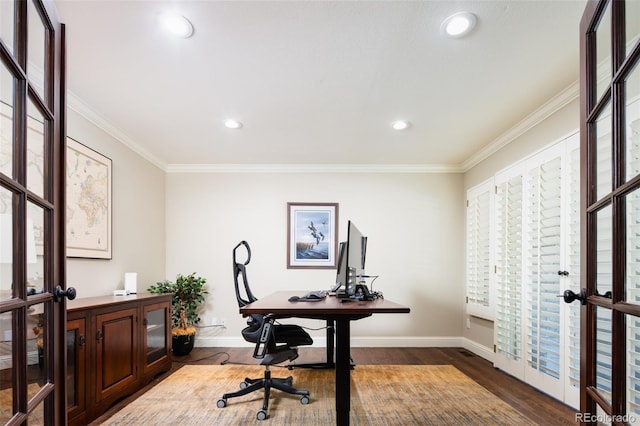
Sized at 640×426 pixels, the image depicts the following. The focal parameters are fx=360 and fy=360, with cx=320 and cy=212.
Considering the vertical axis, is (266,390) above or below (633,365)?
below

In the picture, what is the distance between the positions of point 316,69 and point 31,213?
179 centimetres

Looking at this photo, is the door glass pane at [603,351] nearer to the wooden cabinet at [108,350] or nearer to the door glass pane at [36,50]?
the door glass pane at [36,50]

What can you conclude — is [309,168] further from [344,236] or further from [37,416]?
[37,416]

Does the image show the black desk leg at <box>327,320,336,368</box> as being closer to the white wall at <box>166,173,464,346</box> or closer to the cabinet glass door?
the white wall at <box>166,173,464,346</box>

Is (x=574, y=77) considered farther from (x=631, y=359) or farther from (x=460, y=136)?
(x=631, y=359)

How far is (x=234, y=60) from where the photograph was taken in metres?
2.18

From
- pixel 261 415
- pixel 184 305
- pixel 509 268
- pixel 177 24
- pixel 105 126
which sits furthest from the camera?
pixel 184 305

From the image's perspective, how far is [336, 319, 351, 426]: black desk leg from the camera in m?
2.12

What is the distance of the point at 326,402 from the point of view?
268cm

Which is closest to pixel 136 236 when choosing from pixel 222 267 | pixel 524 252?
pixel 222 267


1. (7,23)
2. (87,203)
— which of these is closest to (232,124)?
(87,203)

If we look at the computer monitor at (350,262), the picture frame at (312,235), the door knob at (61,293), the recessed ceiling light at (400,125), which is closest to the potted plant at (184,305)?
the picture frame at (312,235)

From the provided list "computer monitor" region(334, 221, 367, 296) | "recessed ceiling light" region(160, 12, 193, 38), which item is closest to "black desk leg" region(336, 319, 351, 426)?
"computer monitor" region(334, 221, 367, 296)

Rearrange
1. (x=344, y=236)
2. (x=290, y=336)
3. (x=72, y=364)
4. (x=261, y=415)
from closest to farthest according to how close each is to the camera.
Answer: (x=72, y=364), (x=261, y=415), (x=290, y=336), (x=344, y=236)
